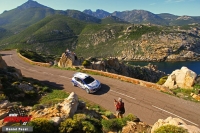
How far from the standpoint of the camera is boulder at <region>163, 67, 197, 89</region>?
20741 millimetres

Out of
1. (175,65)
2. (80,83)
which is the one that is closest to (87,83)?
(80,83)

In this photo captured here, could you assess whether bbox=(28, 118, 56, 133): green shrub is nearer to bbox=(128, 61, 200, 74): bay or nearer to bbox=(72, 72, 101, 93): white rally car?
bbox=(72, 72, 101, 93): white rally car

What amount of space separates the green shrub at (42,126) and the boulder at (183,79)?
1683cm

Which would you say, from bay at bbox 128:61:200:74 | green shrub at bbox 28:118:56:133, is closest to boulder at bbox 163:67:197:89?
green shrub at bbox 28:118:56:133

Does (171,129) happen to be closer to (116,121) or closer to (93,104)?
(116,121)

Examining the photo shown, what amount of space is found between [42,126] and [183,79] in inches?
700

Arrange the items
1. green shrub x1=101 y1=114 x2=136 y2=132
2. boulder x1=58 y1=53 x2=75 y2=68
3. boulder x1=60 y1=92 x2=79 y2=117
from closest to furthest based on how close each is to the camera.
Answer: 1. green shrub x1=101 y1=114 x2=136 y2=132
2. boulder x1=60 y1=92 x2=79 y2=117
3. boulder x1=58 y1=53 x2=75 y2=68

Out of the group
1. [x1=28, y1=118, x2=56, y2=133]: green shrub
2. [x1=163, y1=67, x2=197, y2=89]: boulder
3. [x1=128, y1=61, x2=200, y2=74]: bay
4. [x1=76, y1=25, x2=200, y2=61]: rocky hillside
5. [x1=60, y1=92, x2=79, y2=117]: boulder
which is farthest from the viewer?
[x1=76, y1=25, x2=200, y2=61]: rocky hillside

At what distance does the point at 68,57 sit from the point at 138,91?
67.4 ft

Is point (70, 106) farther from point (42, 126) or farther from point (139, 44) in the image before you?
point (139, 44)

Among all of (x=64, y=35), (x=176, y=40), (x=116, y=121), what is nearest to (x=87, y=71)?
(x=116, y=121)

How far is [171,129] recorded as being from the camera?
8938 mm

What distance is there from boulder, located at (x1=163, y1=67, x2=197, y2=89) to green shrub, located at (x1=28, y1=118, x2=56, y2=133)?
1683 cm

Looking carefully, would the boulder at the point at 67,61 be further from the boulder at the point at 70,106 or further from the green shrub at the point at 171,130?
the green shrub at the point at 171,130
